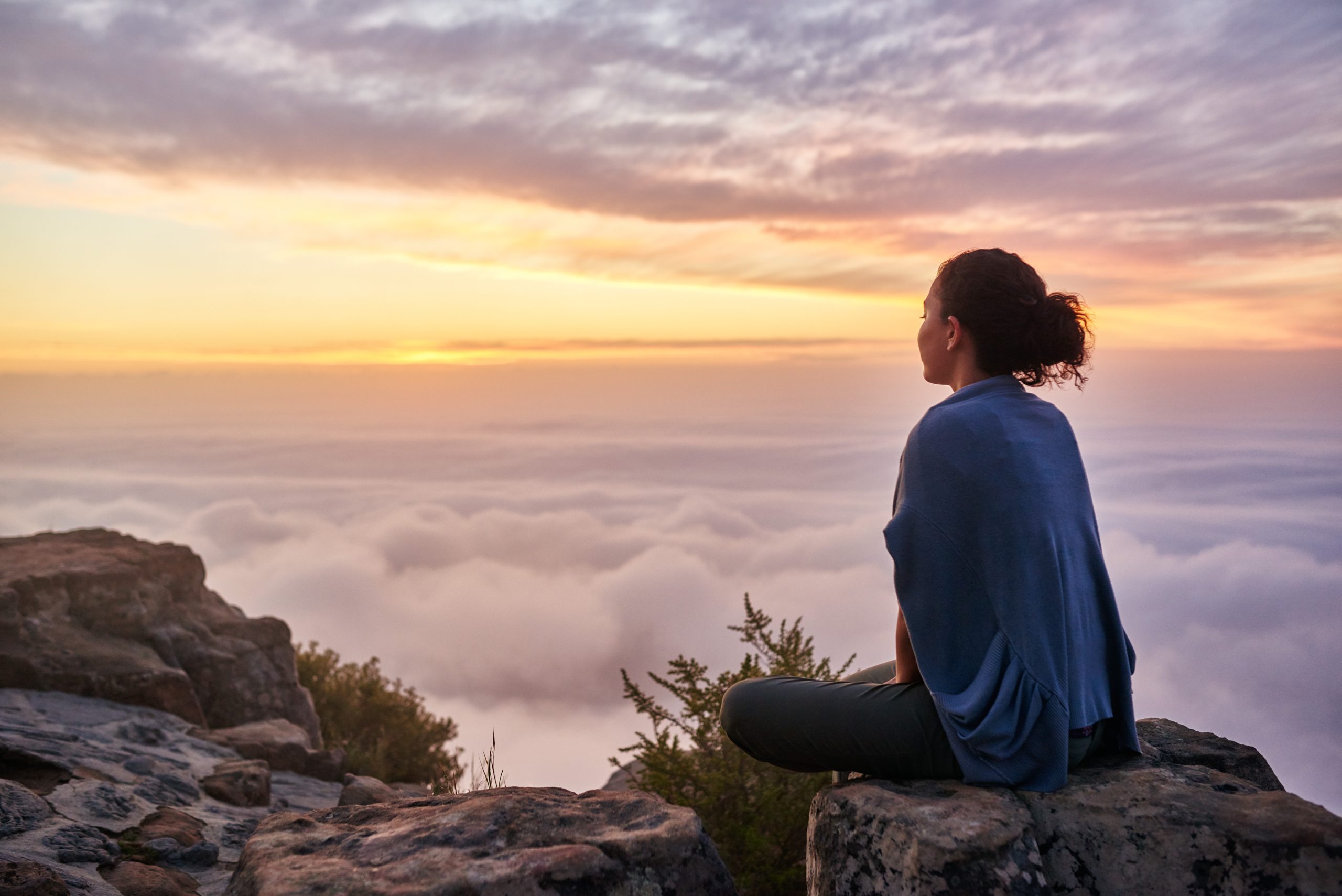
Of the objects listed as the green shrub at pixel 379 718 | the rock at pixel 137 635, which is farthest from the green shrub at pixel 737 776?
the green shrub at pixel 379 718

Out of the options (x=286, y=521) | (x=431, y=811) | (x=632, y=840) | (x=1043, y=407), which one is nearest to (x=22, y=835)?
(x=431, y=811)

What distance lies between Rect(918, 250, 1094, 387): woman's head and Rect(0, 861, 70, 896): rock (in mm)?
3970

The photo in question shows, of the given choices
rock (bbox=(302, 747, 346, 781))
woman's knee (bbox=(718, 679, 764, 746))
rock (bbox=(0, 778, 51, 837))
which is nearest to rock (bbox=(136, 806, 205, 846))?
rock (bbox=(0, 778, 51, 837))

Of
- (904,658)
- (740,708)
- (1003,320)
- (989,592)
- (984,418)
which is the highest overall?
(1003,320)

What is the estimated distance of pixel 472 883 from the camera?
281 cm

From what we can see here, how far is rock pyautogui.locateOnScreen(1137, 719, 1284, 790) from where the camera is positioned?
12.8 feet

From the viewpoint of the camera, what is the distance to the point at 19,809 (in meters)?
4.17

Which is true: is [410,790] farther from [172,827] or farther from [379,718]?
[379,718]

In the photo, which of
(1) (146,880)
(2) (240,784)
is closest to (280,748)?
(2) (240,784)

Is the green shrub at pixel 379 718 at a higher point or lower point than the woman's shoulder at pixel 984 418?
lower

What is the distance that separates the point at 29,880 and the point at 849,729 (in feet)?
10.2

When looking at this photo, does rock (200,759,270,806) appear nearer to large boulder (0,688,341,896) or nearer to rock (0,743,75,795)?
large boulder (0,688,341,896)

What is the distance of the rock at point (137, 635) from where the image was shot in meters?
7.20

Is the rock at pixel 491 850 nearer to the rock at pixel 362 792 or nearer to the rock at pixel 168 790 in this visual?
the rock at pixel 168 790
